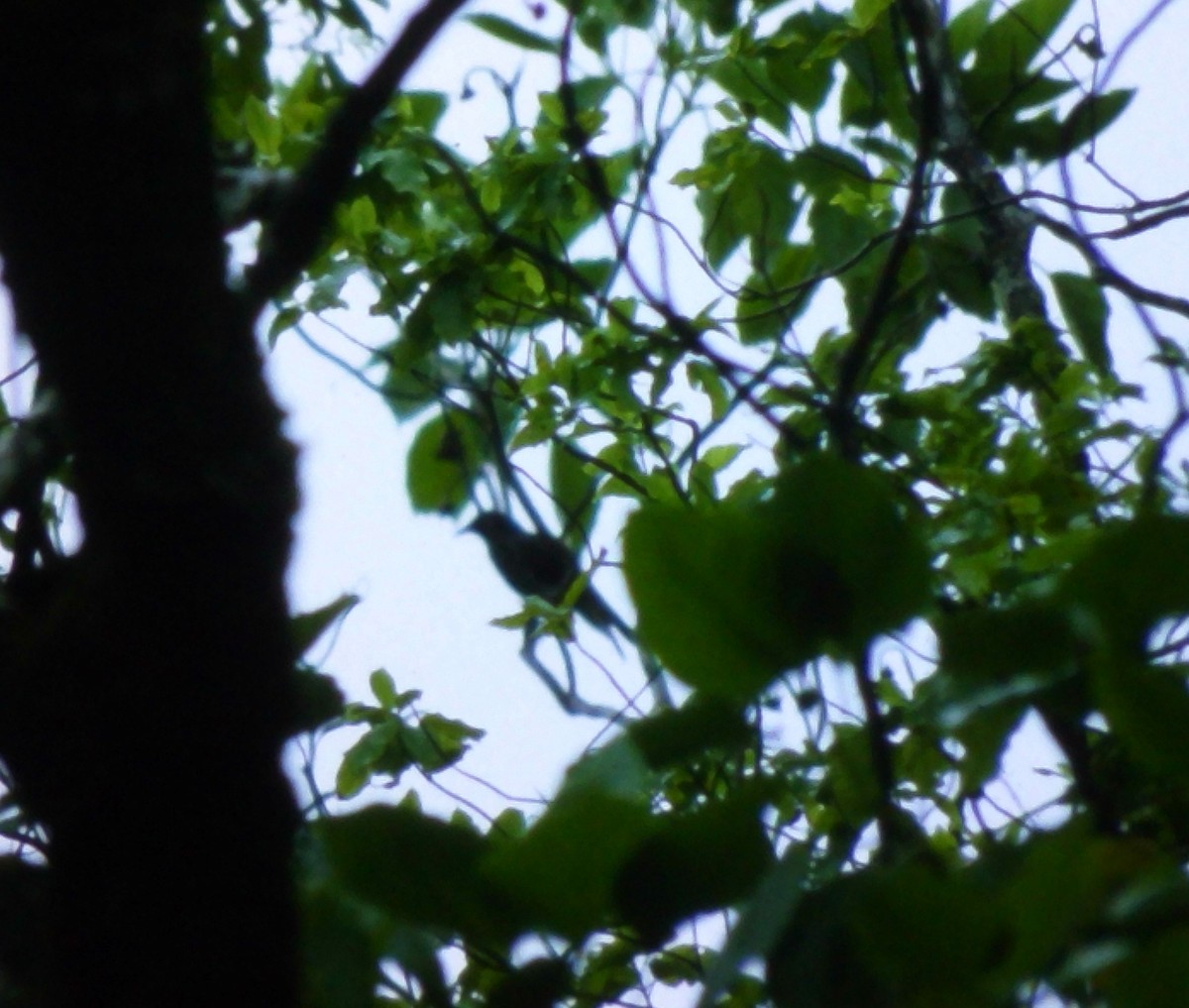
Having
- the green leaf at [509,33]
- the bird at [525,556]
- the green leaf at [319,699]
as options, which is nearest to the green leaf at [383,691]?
the bird at [525,556]

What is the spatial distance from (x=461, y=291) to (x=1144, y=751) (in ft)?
5.17

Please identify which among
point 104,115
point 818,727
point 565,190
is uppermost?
point 565,190

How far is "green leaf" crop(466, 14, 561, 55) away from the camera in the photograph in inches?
82.3

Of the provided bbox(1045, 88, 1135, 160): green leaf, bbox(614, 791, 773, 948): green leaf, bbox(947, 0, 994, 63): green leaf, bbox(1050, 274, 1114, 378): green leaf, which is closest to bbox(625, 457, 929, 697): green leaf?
bbox(614, 791, 773, 948): green leaf

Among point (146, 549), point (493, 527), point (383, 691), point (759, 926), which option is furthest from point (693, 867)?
point (493, 527)

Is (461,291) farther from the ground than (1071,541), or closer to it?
farther from the ground

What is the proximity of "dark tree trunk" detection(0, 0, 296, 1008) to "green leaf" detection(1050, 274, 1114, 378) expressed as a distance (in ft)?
5.06

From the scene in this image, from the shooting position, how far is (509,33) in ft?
6.87

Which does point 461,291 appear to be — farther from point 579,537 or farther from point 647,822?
point 647,822

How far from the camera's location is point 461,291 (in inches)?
74.2

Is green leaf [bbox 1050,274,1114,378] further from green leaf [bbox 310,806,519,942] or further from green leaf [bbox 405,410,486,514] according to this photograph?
green leaf [bbox 310,806,519,942]

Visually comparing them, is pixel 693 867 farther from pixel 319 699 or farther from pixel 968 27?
pixel 968 27

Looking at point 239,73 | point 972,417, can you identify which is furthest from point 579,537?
point 239,73

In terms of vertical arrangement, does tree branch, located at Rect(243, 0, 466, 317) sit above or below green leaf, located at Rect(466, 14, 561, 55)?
below
